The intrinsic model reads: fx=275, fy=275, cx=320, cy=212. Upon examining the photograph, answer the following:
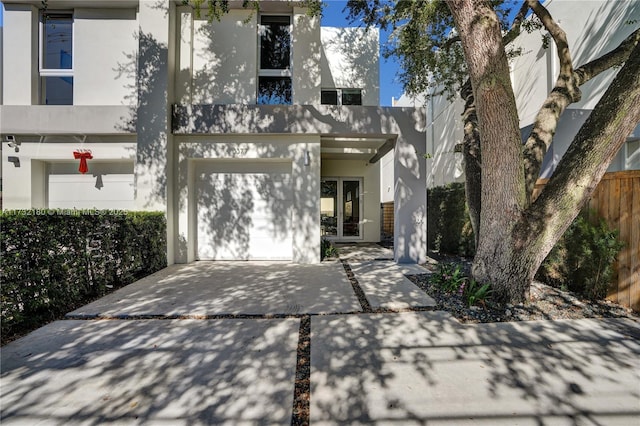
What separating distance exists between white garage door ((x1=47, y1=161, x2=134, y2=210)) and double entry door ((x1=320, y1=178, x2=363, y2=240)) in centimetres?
627

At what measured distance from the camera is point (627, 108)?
2.97m

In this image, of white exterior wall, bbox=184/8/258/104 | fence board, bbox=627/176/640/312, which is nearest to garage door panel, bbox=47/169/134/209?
white exterior wall, bbox=184/8/258/104

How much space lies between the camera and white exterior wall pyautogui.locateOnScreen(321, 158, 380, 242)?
10.4m

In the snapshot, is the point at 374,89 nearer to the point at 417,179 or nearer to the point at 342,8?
the point at 342,8

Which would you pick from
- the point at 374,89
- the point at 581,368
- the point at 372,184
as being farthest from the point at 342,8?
the point at 581,368

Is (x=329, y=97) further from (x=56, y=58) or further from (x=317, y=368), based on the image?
(x=317, y=368)

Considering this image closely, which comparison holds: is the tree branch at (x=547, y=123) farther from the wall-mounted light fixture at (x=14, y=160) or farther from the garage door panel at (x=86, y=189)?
the wall-mounted light fixture at (x=14, y=160)

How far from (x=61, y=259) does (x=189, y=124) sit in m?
3.96

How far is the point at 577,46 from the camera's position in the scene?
735 cm

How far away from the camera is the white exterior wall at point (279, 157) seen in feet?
21.9

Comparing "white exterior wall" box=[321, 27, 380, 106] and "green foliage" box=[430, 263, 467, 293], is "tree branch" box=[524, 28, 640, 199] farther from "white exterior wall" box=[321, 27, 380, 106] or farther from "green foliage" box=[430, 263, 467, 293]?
"white exterior wall" box=[321, 27, 380, 106]

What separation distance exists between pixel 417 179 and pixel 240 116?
452 centimetres

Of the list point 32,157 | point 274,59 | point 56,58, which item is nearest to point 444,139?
point 274,59

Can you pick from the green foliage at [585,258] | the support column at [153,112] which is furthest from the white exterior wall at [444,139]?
the support column at [153,112]
